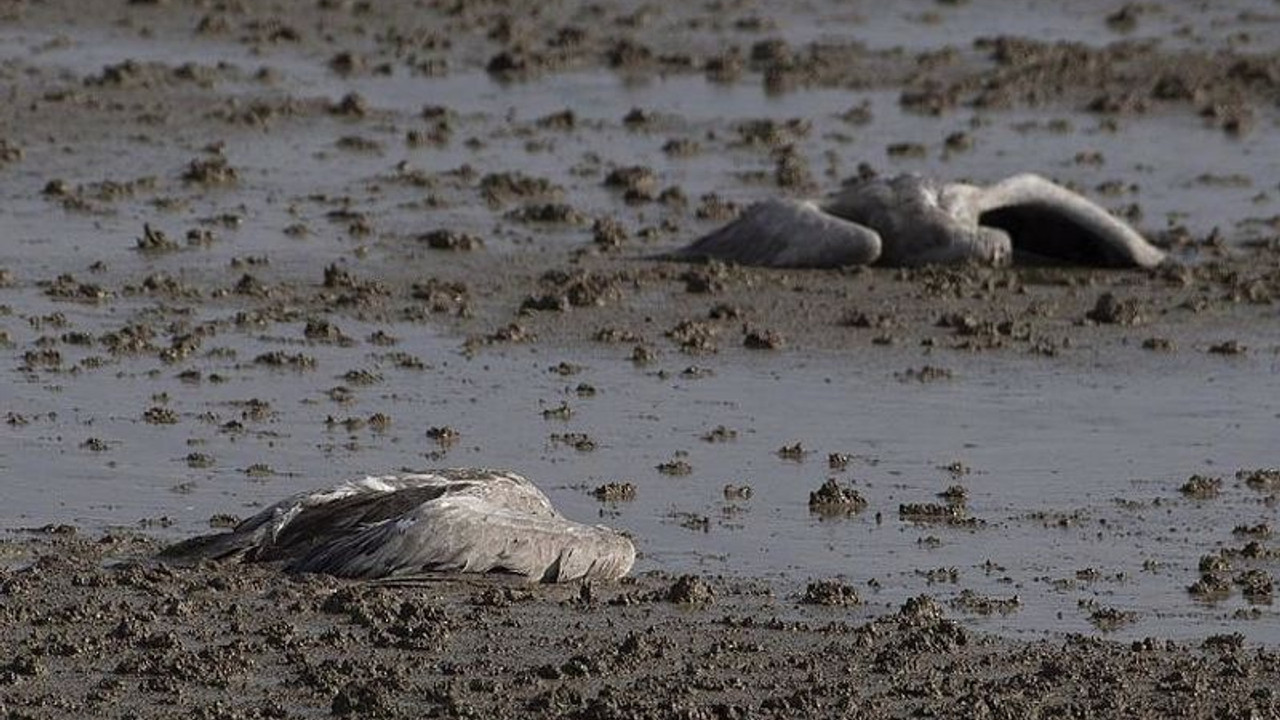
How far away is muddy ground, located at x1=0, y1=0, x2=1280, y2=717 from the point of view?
1080 centimetres

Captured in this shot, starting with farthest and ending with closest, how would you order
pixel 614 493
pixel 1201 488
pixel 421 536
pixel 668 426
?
pixel 668 426
pixel 1201 488
pixel 614 493
pixel 421 536

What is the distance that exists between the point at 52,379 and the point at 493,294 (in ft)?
10.9

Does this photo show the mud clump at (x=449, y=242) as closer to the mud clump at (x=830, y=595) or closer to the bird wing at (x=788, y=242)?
the bird wing at (x=788, y=242)

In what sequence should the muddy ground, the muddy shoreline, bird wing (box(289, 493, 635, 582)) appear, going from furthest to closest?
bird wing (box(289, 493, 635, 582)) → the muddy ground → the muddy shoreline

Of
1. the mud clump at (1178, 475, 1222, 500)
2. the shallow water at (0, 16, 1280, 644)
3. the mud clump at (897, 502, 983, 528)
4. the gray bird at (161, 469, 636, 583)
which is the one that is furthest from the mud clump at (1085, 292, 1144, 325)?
the gray bird at (161, 469, 636, 583)

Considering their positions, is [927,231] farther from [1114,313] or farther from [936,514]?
[936,514]

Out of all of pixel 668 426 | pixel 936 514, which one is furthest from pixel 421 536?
pixel 668 426

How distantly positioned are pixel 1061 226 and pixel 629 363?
13.6 ft

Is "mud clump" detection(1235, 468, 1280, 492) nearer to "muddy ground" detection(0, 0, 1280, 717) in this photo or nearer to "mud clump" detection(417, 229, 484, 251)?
"muddy ground" detection(0, 0, 1280, 717)

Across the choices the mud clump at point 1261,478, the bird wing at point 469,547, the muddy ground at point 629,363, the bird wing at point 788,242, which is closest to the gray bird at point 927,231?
the bird wing at point 788,242

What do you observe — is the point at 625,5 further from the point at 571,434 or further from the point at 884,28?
the point at 571,434

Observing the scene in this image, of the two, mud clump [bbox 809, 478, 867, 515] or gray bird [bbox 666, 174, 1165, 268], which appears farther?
gray bird [bbox 666, 174, 1165, 268]

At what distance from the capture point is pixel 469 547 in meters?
11.5

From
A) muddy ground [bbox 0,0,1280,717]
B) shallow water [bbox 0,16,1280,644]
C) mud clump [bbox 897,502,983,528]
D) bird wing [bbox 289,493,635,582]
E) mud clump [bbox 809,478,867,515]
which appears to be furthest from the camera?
mud clump [bbox 809,478,867,515]
